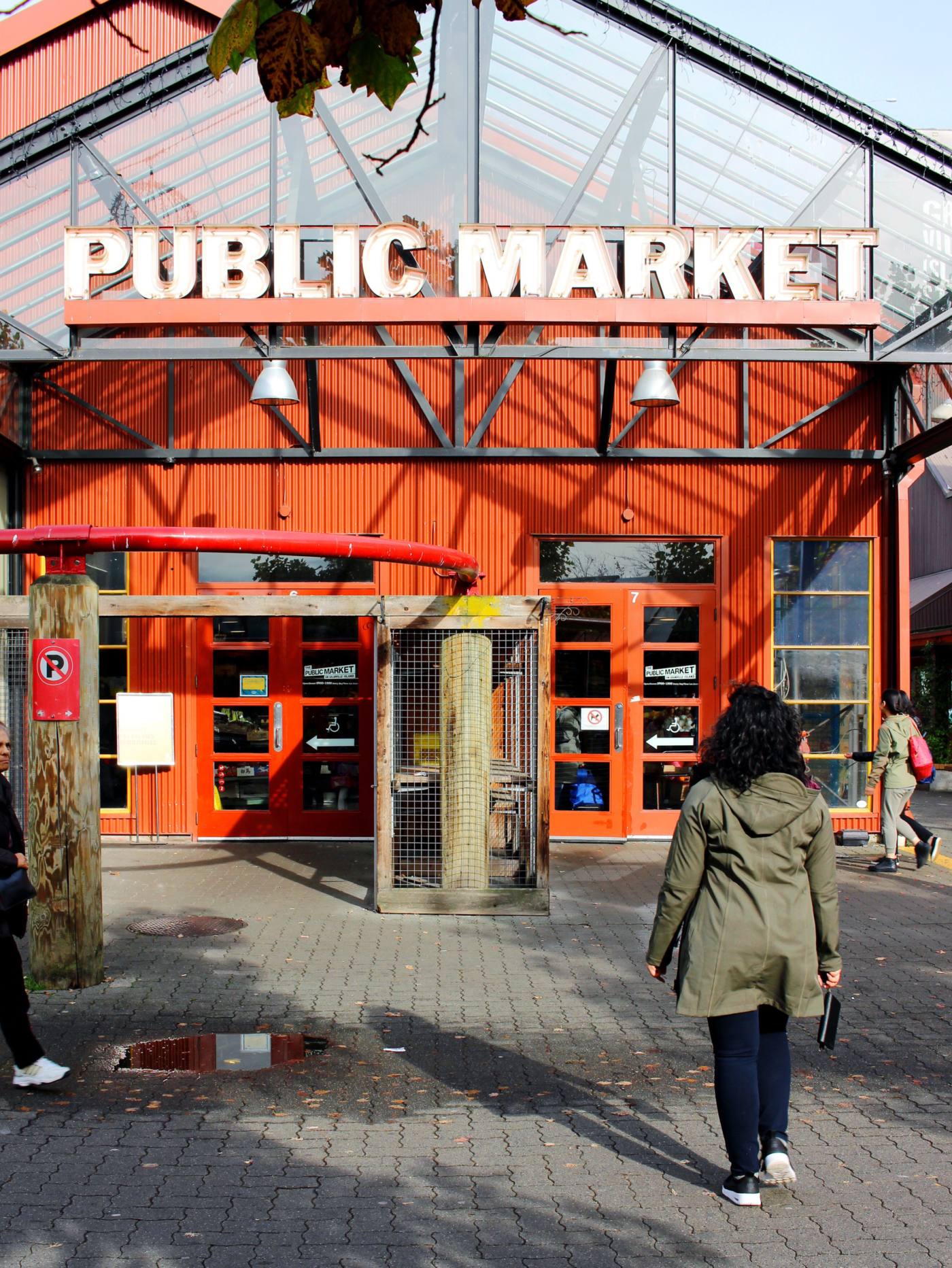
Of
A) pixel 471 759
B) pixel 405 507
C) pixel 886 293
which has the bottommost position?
pixel 471 759

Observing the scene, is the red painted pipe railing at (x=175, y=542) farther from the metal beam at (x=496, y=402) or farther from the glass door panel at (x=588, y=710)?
the glass door panel at (x=588, y=710)

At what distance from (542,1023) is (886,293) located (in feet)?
28.4

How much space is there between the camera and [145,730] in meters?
12.7

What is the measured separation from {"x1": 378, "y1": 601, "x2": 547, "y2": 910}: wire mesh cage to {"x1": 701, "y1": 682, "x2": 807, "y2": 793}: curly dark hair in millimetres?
4981

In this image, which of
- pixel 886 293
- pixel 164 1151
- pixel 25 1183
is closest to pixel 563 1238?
pixel 164 1151

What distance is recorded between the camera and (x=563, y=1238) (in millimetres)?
4340

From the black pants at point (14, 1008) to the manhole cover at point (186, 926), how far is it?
3.11 meters

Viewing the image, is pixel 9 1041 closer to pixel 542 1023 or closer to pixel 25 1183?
pixel 25 1183

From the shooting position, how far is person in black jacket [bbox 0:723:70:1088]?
18.5 ft

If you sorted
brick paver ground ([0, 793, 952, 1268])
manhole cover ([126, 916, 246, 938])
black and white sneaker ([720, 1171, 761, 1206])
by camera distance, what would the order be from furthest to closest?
1. manhole cover ([126, 916, 246, 938])
2. black and white sneaker ([720, 1171, 761, 1206])
3. brick paver ground ([0, 793, 952, 1268])

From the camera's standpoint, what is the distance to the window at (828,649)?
13.1m

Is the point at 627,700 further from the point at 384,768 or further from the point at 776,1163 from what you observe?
the point at 776,1163

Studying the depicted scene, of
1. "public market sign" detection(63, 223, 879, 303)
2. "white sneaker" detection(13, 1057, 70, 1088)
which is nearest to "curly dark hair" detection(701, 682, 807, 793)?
"white sneaker" detection(13, 1057, 70, 1088)

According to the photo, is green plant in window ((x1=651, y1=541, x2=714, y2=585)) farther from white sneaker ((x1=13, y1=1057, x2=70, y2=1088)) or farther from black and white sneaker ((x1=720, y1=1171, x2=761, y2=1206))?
black and white sneaker ((x1=720, y1=1171, x2=761, y2=1206))
